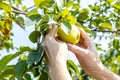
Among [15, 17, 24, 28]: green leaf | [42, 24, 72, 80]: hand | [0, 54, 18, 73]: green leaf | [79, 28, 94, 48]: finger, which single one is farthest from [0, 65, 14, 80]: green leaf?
[15, 17, 24, 28]: green leaf

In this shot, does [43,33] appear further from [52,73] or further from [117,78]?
[117,78]

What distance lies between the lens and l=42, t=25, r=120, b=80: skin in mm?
1145

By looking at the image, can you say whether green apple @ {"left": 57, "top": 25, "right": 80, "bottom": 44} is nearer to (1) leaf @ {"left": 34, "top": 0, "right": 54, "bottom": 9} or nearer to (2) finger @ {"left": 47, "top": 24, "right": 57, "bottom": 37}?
(2) finger @ {"left": 47, "top": 24, "right": 57, "bottom": 37}

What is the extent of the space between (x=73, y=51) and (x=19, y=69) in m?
0.20

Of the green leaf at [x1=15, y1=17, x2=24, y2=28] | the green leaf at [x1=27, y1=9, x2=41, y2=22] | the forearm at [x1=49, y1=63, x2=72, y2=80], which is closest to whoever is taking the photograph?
the forearm at [x1=49, y1=63, x2=72, y2=80]

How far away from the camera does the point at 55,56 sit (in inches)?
45.6

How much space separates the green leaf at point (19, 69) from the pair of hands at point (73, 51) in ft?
0.32

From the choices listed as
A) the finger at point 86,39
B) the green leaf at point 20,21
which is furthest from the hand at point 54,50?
the green leaf at point 20,21

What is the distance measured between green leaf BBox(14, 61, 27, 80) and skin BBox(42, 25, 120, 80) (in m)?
0.10

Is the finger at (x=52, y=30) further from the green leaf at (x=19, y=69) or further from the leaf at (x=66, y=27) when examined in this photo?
the green leaf at (x=19, y=69)

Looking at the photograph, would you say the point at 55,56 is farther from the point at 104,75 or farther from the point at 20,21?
the point at 20,21

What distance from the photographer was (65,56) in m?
1.19

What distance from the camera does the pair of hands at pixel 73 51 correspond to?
117 cm

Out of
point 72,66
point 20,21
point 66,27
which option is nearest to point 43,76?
point 72,66
